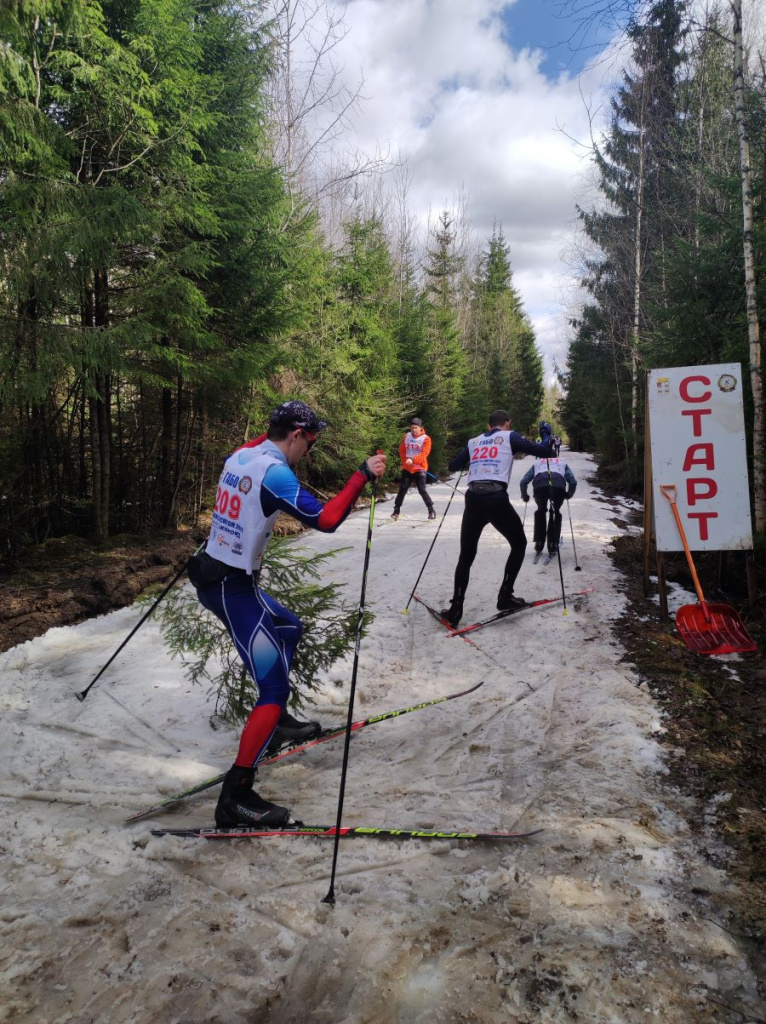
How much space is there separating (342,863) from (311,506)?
196cm

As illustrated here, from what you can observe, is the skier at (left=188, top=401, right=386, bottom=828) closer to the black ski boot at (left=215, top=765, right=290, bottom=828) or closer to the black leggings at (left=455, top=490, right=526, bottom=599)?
the black ski boot at (left=215, top=765, right=290, bottom=828)

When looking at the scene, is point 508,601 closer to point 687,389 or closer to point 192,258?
point 687,389

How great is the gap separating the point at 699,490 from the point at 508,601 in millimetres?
2595

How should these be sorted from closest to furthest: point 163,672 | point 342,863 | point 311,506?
point 342,863, point 311,506, point 163,672

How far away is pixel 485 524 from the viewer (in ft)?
22.0

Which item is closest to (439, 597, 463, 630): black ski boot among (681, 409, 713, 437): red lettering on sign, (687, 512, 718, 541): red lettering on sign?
(687, 512, 718, 541): red lettering on sign

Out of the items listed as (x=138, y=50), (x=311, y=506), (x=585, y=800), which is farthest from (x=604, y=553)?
(x=138, y=50)

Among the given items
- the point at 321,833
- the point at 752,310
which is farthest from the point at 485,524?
the point at 752,310

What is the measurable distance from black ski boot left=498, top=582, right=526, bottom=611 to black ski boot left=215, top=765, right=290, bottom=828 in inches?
172

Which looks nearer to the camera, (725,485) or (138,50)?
(725,485)

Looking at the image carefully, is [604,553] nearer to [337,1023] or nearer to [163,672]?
[163,672]

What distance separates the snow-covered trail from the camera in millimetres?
2211

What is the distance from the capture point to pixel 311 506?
3332 mm

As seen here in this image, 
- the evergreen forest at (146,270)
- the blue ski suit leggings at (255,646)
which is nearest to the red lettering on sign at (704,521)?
the blue ski suit leggings at (255,646)
